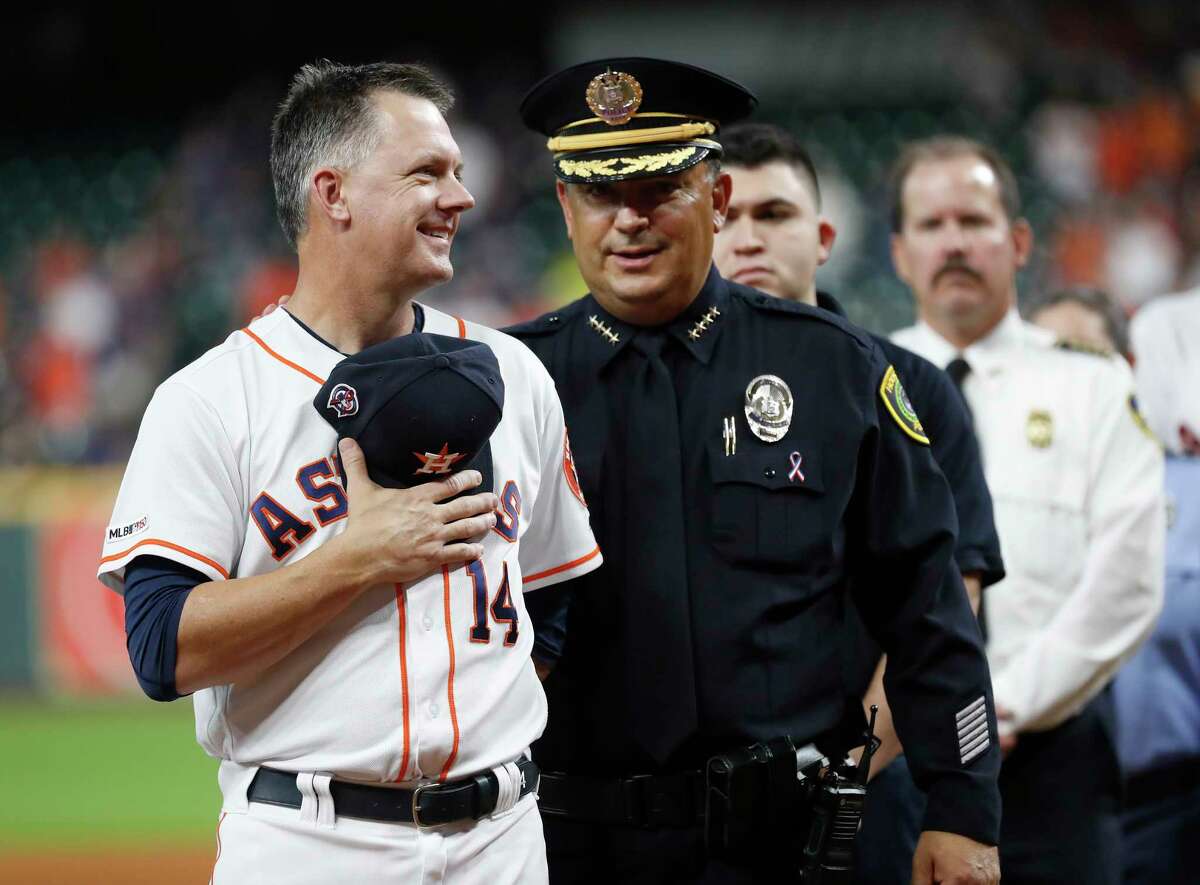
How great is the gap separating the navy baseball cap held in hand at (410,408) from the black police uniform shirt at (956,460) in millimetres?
1233

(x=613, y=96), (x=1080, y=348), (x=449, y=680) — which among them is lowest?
(x=449, y=680)

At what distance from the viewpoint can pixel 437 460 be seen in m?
2.20

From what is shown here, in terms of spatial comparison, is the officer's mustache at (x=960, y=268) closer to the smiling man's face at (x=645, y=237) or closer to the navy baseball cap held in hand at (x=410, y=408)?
the smiling man's face at (x=645, y=237)

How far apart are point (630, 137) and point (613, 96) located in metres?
0.09

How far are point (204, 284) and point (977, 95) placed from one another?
7378 millimetres

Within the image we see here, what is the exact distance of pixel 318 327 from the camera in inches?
92.7

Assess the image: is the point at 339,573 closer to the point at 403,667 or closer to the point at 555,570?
the point at 403,667

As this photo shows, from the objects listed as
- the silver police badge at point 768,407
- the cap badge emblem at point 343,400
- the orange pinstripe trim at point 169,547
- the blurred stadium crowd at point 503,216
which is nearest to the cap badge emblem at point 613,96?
the silver police badge at point 768,407

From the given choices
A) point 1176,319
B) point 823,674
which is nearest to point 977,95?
point 1176,319

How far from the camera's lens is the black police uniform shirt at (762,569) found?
8.91 feet

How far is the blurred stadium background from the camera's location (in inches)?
404

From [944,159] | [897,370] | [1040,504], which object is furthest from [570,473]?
[944,159]

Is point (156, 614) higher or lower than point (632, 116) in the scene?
lower

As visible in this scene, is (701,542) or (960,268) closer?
(701,542)
